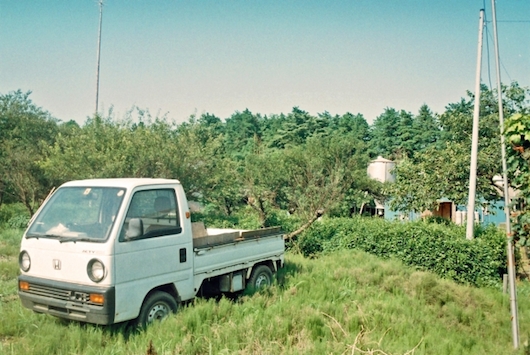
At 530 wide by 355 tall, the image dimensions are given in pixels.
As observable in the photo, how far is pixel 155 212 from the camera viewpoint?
20.5ft

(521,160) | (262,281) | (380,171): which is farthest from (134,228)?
(380,171)

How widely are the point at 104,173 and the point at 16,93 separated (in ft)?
42.4

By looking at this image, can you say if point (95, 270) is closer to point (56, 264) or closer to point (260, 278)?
point (56, 264)

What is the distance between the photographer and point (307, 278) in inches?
358

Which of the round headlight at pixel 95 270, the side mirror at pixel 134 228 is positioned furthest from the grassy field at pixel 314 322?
the side mirror at pixel 134 228

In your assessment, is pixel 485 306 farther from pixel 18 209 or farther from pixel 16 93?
pixel 16 93

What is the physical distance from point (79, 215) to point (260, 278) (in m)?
3.69

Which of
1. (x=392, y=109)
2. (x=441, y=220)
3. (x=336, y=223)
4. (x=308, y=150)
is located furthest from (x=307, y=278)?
(x=392, y=109)

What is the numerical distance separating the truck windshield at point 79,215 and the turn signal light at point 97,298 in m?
0.66

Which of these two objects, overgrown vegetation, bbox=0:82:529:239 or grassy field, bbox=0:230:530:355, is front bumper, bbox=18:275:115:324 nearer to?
grassy field, bbox=0:230:530:355

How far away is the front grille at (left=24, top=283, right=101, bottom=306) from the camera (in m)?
5.26

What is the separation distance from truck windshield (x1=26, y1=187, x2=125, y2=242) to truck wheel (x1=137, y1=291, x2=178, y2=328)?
1.12 m

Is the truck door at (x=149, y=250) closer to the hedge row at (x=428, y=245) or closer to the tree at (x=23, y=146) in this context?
the hedge row at (x=428, y=245)

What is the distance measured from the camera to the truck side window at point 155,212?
5.86 meters
